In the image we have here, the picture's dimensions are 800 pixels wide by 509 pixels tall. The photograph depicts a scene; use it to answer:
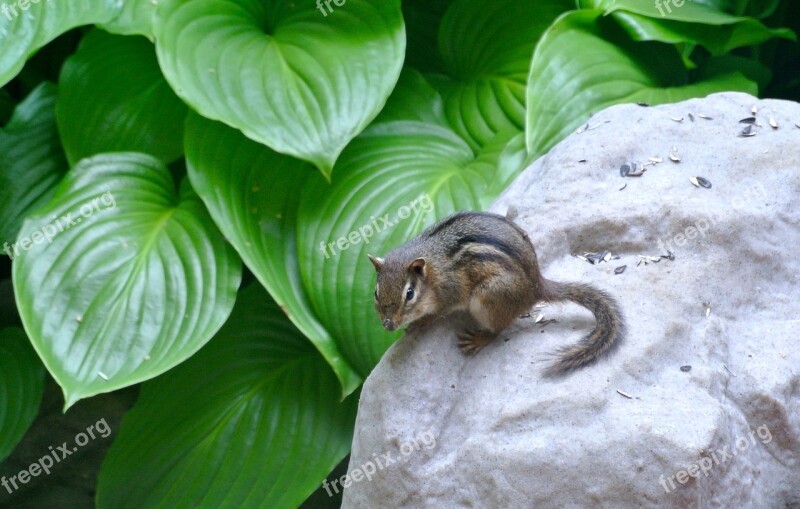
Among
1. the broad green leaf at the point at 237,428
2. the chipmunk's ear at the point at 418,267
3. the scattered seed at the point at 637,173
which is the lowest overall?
the broad green leaf at the point at 237,428

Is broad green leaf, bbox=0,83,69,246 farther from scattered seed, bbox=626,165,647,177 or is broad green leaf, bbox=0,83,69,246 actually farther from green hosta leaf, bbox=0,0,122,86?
scattered seed, bbox=626,165,647,177

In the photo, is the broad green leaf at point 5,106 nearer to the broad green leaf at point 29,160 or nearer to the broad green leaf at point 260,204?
the broad green leaf at point 29,160

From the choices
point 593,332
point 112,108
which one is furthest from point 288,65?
point 593,332

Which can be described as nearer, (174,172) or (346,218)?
(346,218)

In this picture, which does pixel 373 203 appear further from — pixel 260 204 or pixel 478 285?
pixel 478 285

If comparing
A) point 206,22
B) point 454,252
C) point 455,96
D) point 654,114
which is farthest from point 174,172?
point 654,114

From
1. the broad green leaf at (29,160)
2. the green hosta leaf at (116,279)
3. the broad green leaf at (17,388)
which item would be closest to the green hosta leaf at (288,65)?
the green hosta leaf at (116,279)

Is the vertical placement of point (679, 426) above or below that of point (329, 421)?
above

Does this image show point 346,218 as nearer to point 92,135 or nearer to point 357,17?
point 357,17
